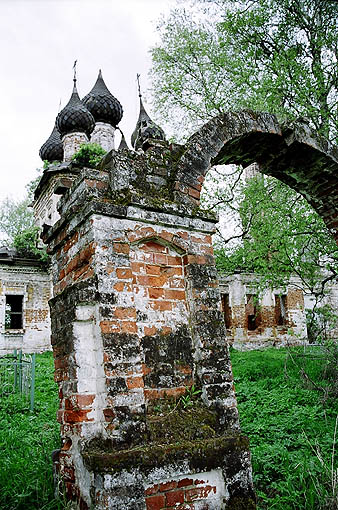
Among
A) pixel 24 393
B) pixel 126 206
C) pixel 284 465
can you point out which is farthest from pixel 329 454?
pixel 24 393

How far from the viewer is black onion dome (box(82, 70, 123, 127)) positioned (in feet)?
66.6

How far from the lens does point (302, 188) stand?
541cm

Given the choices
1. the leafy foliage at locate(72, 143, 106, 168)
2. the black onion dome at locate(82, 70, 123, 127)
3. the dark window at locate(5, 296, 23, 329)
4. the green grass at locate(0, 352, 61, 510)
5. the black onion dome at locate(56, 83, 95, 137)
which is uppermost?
the black onion dome at locate(82, 70, 123, 127)

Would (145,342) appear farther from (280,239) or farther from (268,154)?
(280,239)

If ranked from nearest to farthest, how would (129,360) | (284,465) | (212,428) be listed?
(129,360) < (212,428) < (284,465)

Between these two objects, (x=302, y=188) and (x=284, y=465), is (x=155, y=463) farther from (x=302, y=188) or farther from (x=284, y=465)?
(x=302, y=188)

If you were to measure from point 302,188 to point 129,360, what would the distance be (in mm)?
3611

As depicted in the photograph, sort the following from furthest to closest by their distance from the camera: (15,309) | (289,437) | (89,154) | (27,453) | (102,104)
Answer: (102,104)
(15,309)
(89,154)
(289,437)
(27,453)

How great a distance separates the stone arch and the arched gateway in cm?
2

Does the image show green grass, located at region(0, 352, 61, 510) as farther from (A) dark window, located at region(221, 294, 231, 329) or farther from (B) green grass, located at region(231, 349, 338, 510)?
(A) dark window, located at region(221, 294, 231, 329)

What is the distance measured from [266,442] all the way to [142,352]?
3.19m

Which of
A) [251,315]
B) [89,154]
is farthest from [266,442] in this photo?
[251,315]

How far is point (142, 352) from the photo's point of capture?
2918 millimetres

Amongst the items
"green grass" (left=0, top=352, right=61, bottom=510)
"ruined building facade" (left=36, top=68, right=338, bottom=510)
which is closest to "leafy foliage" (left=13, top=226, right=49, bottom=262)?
"green grass" (left=0, top=352, right=61, bottom=510)
